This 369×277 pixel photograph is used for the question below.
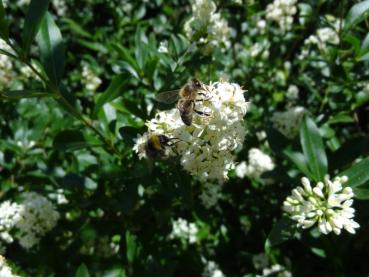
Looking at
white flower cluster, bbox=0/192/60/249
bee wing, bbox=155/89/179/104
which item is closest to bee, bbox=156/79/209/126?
bee wing, bbox=155/89/179/104

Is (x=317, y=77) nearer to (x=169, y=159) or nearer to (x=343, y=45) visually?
(x=343, y=45)

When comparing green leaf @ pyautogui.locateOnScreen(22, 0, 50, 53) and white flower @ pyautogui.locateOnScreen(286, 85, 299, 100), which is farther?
white flower @ pyautogui.locateOnScreen(286, 85, 299, 100)

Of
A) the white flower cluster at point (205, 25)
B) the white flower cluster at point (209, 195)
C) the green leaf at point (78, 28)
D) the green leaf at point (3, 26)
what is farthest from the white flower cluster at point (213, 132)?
the green leaf at point (78, 28)

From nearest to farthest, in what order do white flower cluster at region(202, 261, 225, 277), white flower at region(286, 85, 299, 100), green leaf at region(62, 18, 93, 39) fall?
white flower cluster at region(202, 261, 225, 277)
white flower at region(286, 85, 299, 100)
green leaf at region(62, 18, 93, 39)

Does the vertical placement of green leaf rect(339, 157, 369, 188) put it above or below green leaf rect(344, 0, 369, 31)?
below

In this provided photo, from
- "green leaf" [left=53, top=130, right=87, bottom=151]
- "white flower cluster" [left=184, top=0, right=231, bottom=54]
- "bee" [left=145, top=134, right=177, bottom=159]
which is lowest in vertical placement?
"bee" [left=145, top=134, right=177, bottom=159]

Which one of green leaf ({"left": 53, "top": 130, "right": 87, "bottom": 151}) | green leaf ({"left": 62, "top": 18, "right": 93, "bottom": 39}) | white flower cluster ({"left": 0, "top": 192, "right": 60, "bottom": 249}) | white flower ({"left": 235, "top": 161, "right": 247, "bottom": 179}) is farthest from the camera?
green leaf ({"left": 62, "top": 18, "right": 93, "bottom": 39})

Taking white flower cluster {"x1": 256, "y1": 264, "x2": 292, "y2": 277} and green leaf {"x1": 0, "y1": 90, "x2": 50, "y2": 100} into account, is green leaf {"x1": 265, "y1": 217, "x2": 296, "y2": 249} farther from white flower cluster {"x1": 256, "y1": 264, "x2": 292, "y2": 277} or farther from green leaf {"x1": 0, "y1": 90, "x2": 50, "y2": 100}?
green leaf {"x1": 0, "y1": 90, "x2": 50, "y2": 100}

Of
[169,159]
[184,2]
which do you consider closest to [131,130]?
[169,159]

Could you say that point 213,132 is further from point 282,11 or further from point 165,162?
point 282,11
